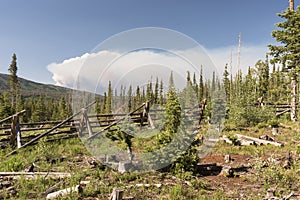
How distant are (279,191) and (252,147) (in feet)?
19.4

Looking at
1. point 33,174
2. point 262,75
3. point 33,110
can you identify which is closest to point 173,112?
point 33,174

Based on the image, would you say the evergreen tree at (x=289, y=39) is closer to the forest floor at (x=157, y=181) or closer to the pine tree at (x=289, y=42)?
the pine tree at (x=289, y=42)

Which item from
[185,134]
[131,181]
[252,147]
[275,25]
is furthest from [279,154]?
[275,25]

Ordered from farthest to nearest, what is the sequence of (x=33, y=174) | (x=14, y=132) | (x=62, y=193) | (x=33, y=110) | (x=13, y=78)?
(x=33, y=110)
(x=13, y=78)
(x=14, y=132)
(x=33, y=174)
(x=62, y=193)

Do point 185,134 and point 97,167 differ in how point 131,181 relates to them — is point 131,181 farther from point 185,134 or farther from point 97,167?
point 185,134

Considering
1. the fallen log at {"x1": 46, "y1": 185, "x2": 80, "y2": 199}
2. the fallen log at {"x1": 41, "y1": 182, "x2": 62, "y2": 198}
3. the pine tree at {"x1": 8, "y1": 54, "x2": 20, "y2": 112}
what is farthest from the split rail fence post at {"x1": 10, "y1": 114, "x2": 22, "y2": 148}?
the pine tree at {"x1": 8, "y1": 54, "x2": 20, "y2": 112}

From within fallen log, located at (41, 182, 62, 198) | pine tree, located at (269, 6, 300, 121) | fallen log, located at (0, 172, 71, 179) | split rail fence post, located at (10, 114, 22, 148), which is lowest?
fallen log, located at (41, 182, 62, 198)

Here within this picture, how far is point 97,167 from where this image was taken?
755 centimetres

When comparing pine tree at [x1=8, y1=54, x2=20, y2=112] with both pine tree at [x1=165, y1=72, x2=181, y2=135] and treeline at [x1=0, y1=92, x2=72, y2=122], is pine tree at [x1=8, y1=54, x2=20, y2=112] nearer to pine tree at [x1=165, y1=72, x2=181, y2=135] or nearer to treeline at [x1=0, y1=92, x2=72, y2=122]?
treeline at [x1=0, y1=92, x2=72, y2=122]

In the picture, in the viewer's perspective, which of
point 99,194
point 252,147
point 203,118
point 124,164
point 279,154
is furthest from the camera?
point 203,118

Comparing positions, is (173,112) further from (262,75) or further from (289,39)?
(262,75)

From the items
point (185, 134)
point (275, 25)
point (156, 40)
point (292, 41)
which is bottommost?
point (185, 134)

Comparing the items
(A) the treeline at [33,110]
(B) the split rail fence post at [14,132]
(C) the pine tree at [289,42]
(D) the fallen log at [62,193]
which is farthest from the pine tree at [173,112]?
(A) the treeline at [33,110]

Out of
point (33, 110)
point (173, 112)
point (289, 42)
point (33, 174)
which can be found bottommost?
point (33, 174)
